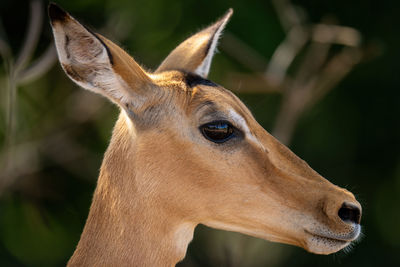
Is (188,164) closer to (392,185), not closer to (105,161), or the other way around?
(105,161)

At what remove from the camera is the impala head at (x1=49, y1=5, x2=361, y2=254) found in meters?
3.75

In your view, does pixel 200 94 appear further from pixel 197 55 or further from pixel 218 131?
pixel 197 55

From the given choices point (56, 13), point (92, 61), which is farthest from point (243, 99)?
point (56, 13)

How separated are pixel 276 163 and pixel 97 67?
1.21 meters

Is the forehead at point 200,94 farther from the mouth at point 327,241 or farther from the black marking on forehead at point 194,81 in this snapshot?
the mouth at point 327,241

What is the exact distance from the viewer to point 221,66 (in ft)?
43.2

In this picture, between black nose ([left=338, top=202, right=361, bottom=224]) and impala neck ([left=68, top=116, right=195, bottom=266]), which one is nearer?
black nose ([left=338, top=202, right=361, bottom=224])

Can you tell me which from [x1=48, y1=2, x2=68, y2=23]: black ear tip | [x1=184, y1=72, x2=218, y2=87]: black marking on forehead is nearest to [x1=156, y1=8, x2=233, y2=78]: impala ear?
[x1=184, y1=72, x2=218, y2=87]: black marking on forehead

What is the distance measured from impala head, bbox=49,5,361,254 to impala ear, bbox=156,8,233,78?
84cm

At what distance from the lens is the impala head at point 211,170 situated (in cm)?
375

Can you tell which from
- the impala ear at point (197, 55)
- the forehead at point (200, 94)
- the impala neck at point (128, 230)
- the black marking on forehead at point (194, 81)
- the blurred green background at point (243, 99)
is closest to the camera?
the impala neck at point (128, 230)

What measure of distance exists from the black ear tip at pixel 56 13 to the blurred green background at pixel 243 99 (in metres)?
5.43

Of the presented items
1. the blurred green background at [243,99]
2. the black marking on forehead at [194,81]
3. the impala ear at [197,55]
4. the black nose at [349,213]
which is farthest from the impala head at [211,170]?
the blurred green background at [243,99]

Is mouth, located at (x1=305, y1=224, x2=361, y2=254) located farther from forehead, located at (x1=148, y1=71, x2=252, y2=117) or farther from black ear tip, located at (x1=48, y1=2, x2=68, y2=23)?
black ear tip, located at (x1=48, y1=2, x2=68, y2=23)
